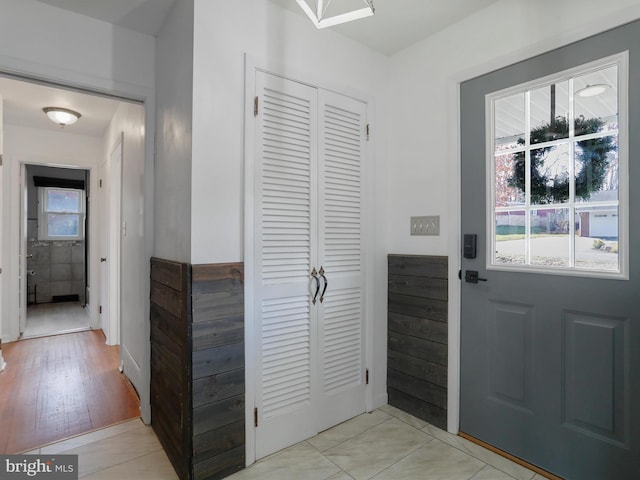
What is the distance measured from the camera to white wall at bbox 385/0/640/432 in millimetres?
1727

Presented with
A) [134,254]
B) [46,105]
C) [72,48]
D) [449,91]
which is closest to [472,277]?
[449,91]

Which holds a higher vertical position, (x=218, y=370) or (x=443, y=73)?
(x=443, y=73)

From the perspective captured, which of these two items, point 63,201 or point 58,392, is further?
point 63,201

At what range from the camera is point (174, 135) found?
6.32 ft

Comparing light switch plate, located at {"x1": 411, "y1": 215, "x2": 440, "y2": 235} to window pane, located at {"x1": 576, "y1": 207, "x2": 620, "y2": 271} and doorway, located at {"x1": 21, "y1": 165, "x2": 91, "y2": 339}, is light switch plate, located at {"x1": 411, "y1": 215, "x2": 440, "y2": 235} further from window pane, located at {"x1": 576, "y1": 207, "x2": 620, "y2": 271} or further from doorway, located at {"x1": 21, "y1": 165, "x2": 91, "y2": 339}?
doorway, located at {"x1": 21, "y1": 165, "x2": 91, "y2": 339}

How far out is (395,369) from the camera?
2467 mm

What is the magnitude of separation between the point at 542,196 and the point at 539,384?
97 centimetres

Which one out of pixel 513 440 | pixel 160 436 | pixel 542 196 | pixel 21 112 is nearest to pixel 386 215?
pixel 542 196

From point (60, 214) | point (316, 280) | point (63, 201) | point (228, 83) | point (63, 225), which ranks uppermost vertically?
point (228, 83)

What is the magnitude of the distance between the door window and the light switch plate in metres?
0.33

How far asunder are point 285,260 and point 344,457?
113 centimetres

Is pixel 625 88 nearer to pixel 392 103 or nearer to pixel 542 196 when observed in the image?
pixel 542 196

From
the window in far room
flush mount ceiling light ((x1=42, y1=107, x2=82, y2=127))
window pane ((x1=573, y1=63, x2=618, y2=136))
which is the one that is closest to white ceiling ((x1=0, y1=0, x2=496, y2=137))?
window pane ((x1=573, y1=63, x2=618, y2=136))

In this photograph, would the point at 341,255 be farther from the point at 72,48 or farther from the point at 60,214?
the point at 60,214
